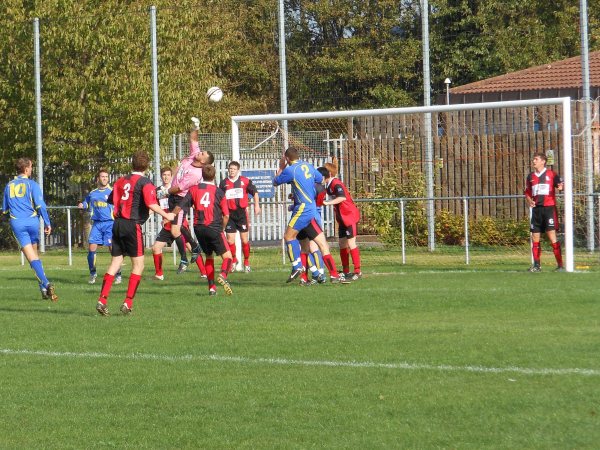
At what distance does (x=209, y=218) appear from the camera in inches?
655

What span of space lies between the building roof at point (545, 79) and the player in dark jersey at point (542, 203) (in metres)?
16.4

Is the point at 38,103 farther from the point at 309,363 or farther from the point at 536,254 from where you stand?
the point at 309,363

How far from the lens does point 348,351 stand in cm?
1061

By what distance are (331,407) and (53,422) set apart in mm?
1878

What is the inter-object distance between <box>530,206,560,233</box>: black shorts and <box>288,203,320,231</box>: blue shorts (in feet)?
14.0

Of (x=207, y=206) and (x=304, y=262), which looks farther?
(x=304, y=262)

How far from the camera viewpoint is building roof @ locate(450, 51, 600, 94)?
36.0 meters

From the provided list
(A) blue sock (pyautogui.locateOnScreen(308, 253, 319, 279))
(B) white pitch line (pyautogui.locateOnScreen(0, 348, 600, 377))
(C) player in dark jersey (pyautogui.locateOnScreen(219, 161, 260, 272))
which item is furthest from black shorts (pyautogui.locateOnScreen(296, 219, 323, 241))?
(B) white pitch line (pyautogui.locateOnScreen(0, 348, 600, 377))

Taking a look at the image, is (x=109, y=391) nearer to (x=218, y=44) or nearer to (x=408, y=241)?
(x=408, y=241)

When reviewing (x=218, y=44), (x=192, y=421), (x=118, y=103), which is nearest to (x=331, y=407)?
(x=192, y=421)

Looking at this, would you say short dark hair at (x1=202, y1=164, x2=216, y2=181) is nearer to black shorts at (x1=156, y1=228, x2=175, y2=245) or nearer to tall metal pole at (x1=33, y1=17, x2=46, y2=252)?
black shorts at (x1=156, y1=228, x2=175, y2=245)

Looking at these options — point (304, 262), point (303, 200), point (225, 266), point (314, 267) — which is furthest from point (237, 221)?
point (225, 266)

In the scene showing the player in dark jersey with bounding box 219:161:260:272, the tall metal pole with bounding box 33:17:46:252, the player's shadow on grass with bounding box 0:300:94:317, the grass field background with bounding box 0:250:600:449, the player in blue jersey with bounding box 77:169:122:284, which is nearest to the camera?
the grass field background with bounding box 0:250:600:449

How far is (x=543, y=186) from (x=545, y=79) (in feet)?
60.1
